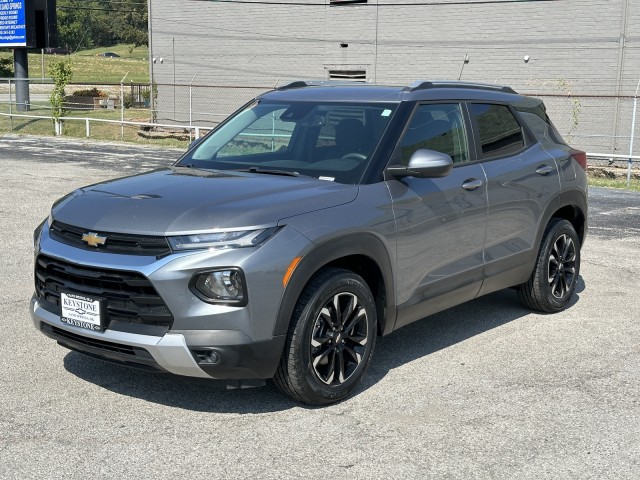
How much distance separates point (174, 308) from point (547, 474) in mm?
2000

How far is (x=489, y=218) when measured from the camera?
6250 millimetres

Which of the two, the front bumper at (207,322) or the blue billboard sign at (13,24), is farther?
the blue billboard sign at (13,24)

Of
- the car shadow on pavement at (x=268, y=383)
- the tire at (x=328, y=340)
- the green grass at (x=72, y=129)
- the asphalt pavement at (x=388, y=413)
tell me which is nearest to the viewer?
the asphalt pavement at (x=388, y=413)

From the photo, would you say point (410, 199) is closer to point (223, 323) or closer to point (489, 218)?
point (489, 218)

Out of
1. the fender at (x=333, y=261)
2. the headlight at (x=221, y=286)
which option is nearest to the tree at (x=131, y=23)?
the fender at (x=333, y=261)

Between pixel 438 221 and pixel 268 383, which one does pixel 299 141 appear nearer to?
pixel 438 221

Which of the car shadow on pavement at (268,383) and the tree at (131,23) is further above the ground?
the tree at (131,23)

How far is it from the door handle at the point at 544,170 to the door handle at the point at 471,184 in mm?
906

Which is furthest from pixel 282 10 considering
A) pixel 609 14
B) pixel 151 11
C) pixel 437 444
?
pixel 437 444

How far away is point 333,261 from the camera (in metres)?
5.10

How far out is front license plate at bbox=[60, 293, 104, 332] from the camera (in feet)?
15.4

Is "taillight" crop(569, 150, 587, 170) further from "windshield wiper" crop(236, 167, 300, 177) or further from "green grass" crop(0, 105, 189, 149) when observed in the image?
"green grass" crop(0, 105, 189, 149)

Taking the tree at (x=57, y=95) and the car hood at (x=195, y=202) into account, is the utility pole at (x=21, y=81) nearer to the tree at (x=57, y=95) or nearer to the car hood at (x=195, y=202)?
the tree at (x=57, y=95)

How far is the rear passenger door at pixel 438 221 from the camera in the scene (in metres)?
5.51
